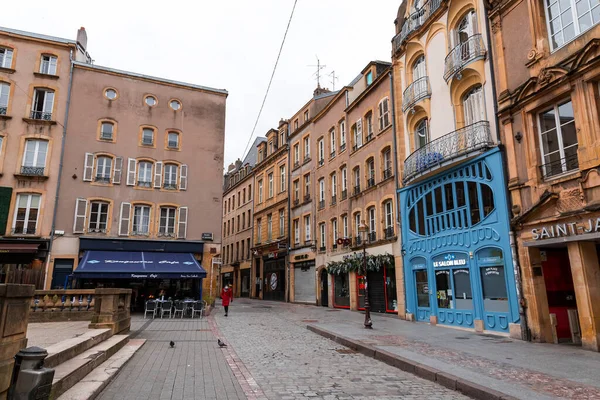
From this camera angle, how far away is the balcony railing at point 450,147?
13680 mm

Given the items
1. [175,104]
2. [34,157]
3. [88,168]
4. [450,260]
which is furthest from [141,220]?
[450,260]

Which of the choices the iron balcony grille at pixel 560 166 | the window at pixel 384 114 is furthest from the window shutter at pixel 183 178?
the iron balcony grille at pixel 560 166

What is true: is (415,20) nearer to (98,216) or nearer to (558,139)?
(558,139)

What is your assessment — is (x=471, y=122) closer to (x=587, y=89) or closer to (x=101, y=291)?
(x=587, y=89)

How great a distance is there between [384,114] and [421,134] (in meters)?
3.22

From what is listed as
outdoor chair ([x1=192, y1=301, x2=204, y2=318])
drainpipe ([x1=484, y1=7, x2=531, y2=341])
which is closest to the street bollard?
drainpipe ([x1=484, y1=7, x2=531, y2=341])

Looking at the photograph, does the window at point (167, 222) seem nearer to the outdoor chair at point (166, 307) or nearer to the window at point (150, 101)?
the outdoor chair at point (166, 307)

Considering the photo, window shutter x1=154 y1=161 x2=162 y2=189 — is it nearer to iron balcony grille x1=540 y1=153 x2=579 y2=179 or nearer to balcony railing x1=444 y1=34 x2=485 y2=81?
balcony railing x1=444 y1=34 x2=485 y2=81

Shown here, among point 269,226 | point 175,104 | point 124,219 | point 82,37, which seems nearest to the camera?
point 124,219

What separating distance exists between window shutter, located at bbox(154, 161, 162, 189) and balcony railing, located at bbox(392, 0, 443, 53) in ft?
46.6

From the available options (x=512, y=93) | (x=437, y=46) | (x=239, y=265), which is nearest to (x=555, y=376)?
(x=512, y=93)

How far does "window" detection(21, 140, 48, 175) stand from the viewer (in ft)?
69.6

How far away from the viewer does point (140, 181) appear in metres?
A: 23.1

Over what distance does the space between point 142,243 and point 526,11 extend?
19.8m
